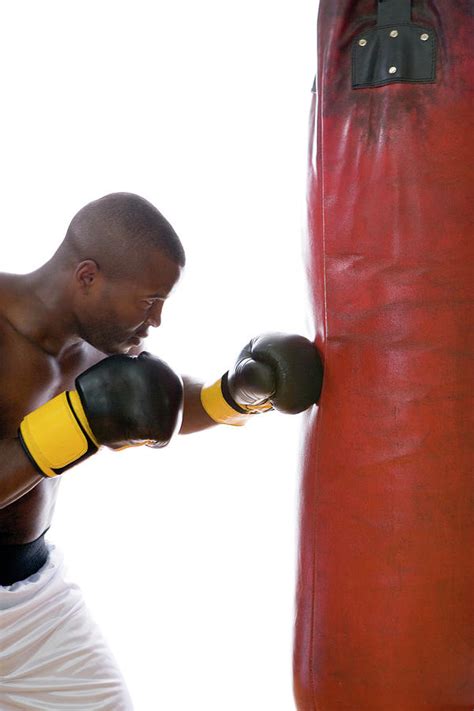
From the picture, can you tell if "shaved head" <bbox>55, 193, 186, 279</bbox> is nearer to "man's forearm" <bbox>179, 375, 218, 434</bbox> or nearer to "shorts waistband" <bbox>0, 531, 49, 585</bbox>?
"man's forearm" <bbox>179, 375, 218, 434</bbox>

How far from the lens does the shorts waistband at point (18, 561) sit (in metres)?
1.20

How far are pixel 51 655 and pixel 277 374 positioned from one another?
0.56 m

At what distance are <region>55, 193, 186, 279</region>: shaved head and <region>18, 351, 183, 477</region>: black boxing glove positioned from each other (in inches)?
6.7

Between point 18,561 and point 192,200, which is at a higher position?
point 192,200

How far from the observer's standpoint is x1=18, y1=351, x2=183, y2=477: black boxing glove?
100cm

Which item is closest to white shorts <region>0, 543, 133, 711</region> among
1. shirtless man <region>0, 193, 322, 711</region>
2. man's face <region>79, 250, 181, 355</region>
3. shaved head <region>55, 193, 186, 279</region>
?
shirtless man <region>0, 193, 322, 711</region>

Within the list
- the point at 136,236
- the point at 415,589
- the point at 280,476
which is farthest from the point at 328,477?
the point at 280,476


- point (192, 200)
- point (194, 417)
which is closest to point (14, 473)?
point (194, 417)

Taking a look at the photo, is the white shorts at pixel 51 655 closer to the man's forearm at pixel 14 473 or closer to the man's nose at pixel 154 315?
the man's forearm at pixel 14 473

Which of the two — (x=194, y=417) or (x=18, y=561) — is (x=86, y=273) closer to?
(x=194, y=417)

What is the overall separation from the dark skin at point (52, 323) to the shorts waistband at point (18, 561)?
0.04 ft

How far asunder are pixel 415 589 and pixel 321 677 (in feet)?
0.54

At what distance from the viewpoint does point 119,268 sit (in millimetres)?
1135

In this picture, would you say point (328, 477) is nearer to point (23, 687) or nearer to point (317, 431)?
point (317, 431)
